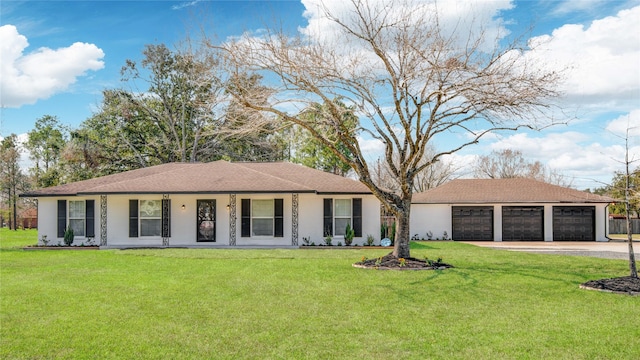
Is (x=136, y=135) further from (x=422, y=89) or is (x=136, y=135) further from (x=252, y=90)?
(x=422, y=89)

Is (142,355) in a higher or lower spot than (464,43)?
lower

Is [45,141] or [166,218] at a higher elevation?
[45,141]

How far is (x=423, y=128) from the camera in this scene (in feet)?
47.4

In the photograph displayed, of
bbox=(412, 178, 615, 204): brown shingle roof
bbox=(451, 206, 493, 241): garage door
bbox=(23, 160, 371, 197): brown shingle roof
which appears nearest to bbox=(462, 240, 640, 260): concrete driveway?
bbox=(412, 178, 615, 204): brown shingle roof

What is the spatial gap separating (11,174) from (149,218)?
93.3ft

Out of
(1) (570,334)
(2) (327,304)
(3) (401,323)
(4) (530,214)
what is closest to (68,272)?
(2) (327,304)

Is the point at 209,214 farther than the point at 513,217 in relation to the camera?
No

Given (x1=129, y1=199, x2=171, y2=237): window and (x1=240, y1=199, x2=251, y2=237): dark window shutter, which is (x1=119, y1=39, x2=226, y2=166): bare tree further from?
(x1=240, y1=199, x2=251, y2=237): dark window shutter

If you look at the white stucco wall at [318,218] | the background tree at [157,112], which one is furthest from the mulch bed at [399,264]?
the background tree at [157,112]

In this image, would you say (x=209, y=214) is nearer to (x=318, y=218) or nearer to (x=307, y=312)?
(x=318, y=218)

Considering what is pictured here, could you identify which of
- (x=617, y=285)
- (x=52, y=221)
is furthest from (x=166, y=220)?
(x=617, y=285)

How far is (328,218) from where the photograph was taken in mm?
20953

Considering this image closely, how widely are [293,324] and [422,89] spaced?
7909 millimetres

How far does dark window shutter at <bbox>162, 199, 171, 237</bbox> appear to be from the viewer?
20734 millimetres
